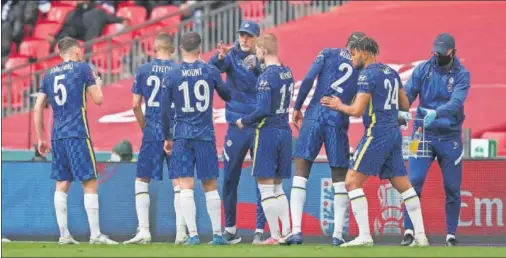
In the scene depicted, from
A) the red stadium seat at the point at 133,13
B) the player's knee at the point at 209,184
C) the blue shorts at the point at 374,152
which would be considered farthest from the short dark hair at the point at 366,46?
the red stadium seat at the point at 133,13

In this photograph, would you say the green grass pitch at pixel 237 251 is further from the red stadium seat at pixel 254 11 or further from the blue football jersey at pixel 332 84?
the red stadium seat at pixel 254 11

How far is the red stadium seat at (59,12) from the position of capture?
2795 centimetres

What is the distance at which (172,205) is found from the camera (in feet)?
54.7

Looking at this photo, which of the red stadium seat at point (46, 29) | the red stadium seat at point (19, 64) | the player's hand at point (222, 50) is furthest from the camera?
the red stadium seat at point (46, 29)

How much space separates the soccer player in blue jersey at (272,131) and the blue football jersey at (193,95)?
0.34 metres

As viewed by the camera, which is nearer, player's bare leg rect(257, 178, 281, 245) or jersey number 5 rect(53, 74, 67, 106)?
player's bare leg rect(257, 178, 281, 245)

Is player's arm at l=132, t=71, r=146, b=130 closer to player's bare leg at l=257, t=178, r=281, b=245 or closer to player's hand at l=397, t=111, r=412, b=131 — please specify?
player's bare leg at l=257, t=178, r=281, b=245

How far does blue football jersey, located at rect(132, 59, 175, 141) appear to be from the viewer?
15.3 m

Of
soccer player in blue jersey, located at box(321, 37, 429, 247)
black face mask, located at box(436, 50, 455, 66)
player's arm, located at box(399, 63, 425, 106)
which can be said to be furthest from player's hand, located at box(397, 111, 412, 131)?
black face mask, located at box(436, 50, 455, 66)

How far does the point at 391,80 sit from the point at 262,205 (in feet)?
6.21

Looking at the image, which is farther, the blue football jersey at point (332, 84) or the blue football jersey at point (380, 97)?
the blue football jersey at point (332, 84)

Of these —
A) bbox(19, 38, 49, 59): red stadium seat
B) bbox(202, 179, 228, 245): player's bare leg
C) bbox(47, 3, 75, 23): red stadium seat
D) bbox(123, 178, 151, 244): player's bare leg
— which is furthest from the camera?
bbox(47, 3, 75, 23): red stadium seat

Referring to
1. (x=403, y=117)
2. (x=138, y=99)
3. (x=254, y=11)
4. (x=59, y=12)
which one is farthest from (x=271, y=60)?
(x=59, y=12)

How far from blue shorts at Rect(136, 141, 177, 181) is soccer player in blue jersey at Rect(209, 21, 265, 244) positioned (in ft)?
2.19
